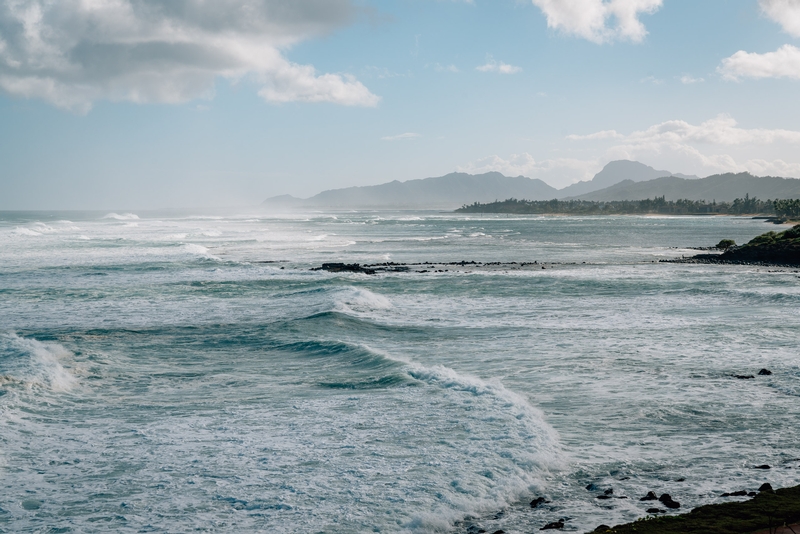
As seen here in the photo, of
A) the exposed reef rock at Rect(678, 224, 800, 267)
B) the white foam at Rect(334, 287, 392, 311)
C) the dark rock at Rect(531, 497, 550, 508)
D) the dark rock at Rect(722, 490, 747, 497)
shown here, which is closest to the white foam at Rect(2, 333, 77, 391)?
the white foam at Rect(334, 287, 392, 311)

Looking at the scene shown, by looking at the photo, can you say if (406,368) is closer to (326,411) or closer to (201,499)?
(326,411)

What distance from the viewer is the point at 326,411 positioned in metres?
12.5

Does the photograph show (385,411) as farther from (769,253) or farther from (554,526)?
(769,253)

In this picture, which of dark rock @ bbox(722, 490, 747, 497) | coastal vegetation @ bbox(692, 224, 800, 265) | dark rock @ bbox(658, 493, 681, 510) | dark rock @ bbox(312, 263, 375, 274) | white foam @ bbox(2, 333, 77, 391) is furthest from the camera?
coastal vegetation @ bbox(692, 224, 800, 265)

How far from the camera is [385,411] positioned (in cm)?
1248

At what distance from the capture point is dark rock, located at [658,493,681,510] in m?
8.20

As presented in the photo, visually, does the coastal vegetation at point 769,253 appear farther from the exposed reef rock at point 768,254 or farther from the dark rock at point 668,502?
the dark rock at point 668,502

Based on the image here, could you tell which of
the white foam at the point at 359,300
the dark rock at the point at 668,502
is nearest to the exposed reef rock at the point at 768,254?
the white foam at the point at 359,300

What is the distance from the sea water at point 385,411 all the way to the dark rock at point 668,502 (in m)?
0.20

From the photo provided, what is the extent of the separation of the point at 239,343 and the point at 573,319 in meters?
12.0

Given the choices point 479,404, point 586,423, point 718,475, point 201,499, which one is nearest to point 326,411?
point 479,404

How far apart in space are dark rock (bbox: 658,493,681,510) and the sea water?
20 cm

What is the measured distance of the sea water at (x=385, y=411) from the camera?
8.59 m

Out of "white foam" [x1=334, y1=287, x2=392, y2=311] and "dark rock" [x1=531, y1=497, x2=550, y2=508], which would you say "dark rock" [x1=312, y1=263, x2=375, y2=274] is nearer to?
"white foam" [x1=334, y1=287, x2=392, y2=311]
